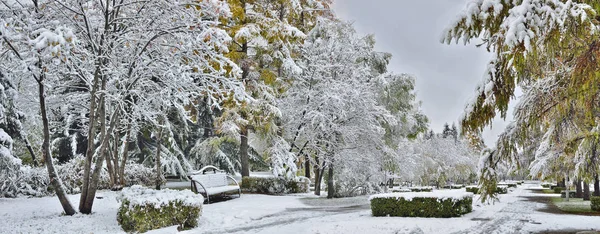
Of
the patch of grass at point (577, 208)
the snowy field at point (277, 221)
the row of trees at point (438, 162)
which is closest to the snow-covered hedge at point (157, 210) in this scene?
the snowy field at point (277, 221)

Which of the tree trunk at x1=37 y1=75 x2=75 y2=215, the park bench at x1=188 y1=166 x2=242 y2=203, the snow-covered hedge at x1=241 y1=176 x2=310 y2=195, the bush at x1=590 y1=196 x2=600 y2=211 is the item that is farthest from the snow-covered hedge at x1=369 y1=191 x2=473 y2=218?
the tree trunk at x1=37 y1=75 x2=75 y2=215

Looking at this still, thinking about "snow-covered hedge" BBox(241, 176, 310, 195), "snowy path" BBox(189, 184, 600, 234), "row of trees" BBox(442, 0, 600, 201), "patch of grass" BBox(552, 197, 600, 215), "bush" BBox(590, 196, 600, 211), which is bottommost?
"patch of grass" BBox(552, 197, 600, 215)

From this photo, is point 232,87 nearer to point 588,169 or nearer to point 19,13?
point 19,13

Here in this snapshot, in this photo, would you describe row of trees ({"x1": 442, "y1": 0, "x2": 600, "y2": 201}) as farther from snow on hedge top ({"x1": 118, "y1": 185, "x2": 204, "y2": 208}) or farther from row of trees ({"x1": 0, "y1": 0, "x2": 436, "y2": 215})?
snow on hedge top ({"x1": 118, "y1": 185, "x2": 204, "y2": 208})

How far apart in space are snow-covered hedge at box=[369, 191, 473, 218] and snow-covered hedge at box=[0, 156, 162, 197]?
8.70 meters

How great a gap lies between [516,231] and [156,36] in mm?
9016

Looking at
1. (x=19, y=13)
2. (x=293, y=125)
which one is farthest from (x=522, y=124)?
(x=293, y=125)

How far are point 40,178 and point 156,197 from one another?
6562 millimetres

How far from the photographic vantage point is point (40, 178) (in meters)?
12.3

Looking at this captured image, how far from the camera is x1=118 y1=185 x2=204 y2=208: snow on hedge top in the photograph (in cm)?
786

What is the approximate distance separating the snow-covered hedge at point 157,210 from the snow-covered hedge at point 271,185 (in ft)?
27.4

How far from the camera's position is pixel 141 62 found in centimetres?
886

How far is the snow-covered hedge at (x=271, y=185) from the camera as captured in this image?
17.0 m

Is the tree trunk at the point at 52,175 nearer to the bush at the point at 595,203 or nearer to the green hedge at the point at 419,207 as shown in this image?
the green hedge at the point at 419,207
